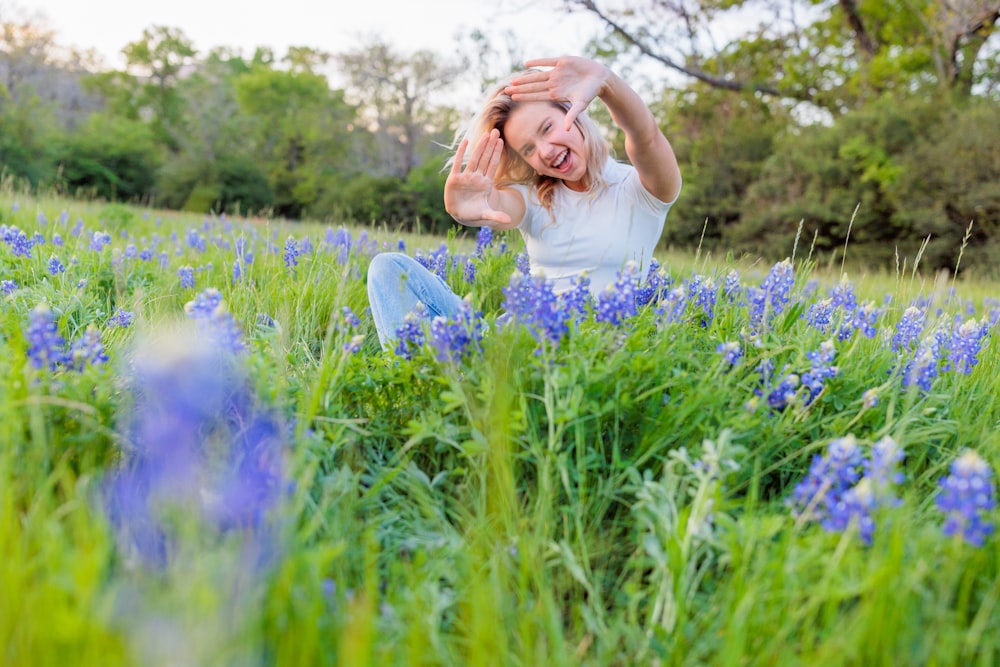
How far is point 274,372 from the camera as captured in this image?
6.25 ft

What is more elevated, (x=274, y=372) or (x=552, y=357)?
(x=552, y=357)

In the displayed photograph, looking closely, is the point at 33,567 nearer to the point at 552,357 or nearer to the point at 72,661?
the point at 72,661

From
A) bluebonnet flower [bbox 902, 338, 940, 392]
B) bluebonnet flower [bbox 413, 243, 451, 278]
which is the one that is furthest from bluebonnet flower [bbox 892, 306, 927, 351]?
bluebonnet flower [bbox 413, 243, 451, 278]

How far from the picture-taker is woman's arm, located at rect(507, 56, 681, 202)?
258cm

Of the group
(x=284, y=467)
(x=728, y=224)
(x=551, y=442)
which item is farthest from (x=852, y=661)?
(x=728, y=224)

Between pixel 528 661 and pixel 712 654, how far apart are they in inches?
13.8

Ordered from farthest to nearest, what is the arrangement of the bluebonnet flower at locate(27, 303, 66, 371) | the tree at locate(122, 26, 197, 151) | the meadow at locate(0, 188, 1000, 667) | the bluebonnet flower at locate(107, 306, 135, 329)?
the tree at locate(122, 26, 197, 151), the bluebonnet flower at locate(107, 306, 135, 329), the bluebonnet flower at locate(27, 303, 66, 371), the meadow at locate(0, 188, 1000, 667)

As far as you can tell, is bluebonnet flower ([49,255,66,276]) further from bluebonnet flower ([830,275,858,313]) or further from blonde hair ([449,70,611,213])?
bluebonnet flower ([830,275,858,313])

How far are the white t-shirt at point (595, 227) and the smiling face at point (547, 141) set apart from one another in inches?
5.9

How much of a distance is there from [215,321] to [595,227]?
5.74 feet

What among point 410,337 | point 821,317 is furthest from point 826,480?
point 821,317

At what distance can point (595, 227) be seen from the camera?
3.04 metres

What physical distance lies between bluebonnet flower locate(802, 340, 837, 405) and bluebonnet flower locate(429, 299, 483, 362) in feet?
2.87

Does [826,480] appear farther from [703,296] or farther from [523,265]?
[523,265]
